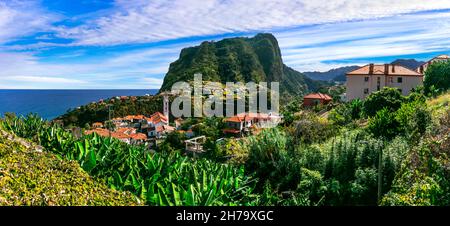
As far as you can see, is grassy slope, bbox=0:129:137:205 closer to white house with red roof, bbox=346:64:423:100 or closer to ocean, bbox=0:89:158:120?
ocean, bbox=0:89:158:120

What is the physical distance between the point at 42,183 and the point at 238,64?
262ft

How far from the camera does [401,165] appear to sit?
704 centimetres

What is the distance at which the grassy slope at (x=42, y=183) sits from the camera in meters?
2.72

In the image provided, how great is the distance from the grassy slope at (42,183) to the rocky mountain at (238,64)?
231ft

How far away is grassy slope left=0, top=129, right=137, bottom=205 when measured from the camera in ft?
8.92

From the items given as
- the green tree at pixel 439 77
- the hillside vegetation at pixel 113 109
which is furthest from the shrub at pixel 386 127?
the hillside vegetation at pixel 113 109

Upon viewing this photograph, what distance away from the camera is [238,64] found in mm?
81875

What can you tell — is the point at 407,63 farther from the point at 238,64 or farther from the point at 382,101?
the point at 238,64

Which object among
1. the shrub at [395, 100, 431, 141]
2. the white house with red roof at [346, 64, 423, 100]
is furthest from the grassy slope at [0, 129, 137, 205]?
the white house with red roof at [346, 64, 423, 100]

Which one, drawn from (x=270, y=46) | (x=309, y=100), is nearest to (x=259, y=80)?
(x=270, y=46)

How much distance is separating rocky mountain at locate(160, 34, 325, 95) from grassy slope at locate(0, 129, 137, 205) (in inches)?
2767
